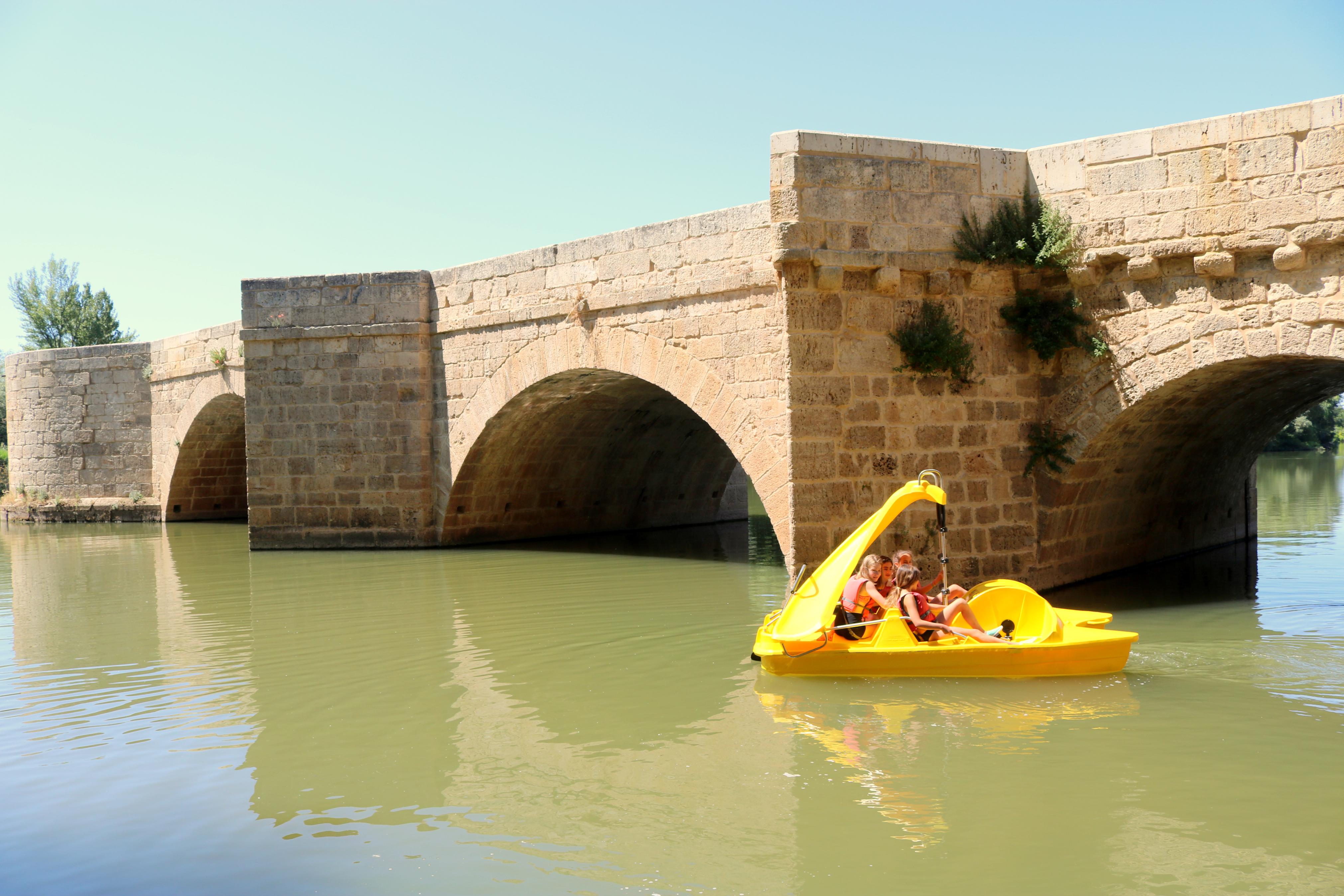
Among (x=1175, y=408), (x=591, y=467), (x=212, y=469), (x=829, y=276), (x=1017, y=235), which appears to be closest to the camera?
(x=829, y=276)

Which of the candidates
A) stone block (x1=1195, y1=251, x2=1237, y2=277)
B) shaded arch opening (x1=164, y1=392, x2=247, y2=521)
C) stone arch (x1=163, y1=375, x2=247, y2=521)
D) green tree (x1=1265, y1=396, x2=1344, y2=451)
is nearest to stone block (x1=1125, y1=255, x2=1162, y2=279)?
stone block (x1=1195, y1=251, x2=1237, y2=277)

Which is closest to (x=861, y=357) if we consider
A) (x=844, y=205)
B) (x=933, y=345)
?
(x=933, y=345)

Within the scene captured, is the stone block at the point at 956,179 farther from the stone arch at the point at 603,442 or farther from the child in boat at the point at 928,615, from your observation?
the child in boat at the point at 928,615

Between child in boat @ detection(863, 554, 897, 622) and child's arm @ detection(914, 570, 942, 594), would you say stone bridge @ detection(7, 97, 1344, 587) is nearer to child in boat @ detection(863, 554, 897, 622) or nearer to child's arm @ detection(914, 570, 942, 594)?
child's arm @ detection(914, 570, 942, 594)

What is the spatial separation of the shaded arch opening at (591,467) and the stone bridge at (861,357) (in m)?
0.07

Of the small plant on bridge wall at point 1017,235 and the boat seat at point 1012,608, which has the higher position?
the small plant on bridge wall at point 1017,235

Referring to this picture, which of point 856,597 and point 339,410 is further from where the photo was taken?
point 339,410

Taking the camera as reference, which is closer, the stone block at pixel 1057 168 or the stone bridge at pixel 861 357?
the stone bridge at pixel 861 357

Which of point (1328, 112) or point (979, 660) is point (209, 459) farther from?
point (1328, 112)

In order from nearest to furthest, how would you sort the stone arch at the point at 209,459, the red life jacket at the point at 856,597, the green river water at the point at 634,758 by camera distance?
1. the green river water at the point at 634,758
2. the red life jacket at the point at 856,597
3. the stone arch at the point at 209,459

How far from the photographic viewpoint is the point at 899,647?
261 inches

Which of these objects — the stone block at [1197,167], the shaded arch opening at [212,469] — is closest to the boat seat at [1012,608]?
the stone block at [1197,167]

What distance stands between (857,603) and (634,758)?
85.0 inches

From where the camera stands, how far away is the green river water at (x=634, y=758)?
4.03m
